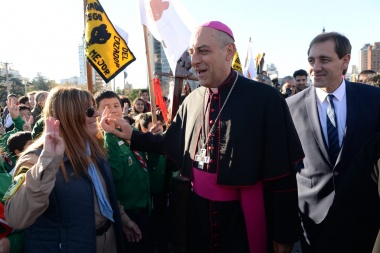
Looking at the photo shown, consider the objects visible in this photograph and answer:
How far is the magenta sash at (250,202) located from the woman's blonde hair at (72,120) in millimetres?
845

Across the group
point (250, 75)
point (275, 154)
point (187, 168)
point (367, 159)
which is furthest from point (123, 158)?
point (250, 75)

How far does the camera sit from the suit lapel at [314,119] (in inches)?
96.8

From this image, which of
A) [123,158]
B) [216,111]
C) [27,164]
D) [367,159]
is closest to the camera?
[367,159]

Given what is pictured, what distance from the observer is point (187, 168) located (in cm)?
240

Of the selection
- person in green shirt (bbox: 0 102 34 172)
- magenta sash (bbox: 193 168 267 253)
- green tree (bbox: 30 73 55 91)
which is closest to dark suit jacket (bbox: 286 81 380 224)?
magenta sash (bbox: 193 168 267 253)

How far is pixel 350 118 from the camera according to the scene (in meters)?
2.42

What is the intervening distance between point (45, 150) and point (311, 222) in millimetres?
1985

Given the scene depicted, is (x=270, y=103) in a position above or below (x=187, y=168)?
above

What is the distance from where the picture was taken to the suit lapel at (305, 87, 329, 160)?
2.46m

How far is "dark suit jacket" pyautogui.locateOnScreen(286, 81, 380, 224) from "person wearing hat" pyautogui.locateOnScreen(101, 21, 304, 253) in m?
0.39

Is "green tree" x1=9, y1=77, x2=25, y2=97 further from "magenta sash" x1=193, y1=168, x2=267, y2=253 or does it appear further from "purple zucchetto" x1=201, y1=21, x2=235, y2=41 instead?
"magenta sash" x1=193, y1=168, x2=267, y2=253

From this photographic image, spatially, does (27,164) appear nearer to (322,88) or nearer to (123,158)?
(123,158)

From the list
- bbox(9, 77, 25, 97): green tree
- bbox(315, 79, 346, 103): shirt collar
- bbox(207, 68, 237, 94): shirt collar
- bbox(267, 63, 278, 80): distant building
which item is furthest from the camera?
bbox(9, 77, 25, 97): green tree

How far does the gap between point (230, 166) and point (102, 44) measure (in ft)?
8.60
